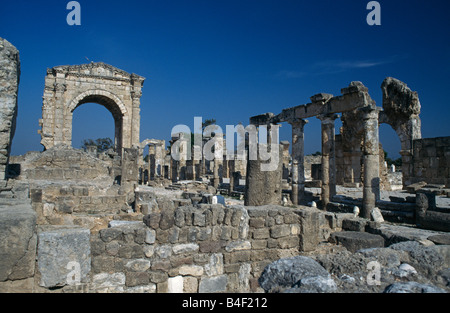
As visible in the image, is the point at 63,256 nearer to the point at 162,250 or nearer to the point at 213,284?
the point at 162,250

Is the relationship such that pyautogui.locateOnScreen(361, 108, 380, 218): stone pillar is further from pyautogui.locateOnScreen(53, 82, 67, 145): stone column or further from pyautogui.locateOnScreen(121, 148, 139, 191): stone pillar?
pyautogui.locateOnScreen(53, 82, 67, 145): stone column

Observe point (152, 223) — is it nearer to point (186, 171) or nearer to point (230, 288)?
point (230, 288)

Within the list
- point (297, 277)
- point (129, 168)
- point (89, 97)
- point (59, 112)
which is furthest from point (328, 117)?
point (89, 97)

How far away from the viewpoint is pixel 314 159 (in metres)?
29.7

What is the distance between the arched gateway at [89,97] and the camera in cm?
2344

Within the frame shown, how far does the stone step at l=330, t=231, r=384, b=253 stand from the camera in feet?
18.4

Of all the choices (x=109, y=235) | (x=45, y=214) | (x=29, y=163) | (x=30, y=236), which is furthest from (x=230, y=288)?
(x=29, y=163)

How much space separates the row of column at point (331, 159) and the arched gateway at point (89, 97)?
43.8ft

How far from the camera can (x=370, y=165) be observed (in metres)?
10.3

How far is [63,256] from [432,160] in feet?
54.2

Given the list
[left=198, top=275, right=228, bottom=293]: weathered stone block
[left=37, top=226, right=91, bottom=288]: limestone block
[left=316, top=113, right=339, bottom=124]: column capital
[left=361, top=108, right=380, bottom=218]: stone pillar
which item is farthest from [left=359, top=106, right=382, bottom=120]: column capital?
[left=37, top=226, right=91, bottom=288]: limestone block

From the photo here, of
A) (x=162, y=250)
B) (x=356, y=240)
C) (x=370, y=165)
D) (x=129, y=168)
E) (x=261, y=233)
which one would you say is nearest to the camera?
(x=162, y=250)

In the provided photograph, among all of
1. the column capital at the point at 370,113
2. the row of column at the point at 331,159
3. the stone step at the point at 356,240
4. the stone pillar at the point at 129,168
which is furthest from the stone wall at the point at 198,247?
the stone pillar at the point at 129,168

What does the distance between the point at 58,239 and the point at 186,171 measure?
2253cm
